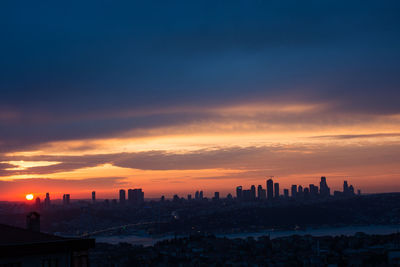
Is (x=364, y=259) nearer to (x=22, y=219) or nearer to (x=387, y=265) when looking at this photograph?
(x=387, y=265)

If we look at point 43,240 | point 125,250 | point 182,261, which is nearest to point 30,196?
point 43,240

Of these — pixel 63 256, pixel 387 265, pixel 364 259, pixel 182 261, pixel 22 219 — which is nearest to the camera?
pixel 63 256

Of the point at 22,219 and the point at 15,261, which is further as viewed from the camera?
the point at 22,219

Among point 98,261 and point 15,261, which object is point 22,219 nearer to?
point 98,261

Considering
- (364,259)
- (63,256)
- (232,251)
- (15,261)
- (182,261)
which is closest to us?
(15,261)

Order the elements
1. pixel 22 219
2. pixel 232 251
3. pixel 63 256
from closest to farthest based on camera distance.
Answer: pixel 63 256 < pixel 232 251 < pixel 22 219

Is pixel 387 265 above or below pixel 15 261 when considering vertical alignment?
below

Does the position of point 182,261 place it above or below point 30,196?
below

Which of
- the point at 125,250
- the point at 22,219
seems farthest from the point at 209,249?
the point at 22,219

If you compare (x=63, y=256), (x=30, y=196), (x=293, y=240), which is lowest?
(x=293, y=240)
